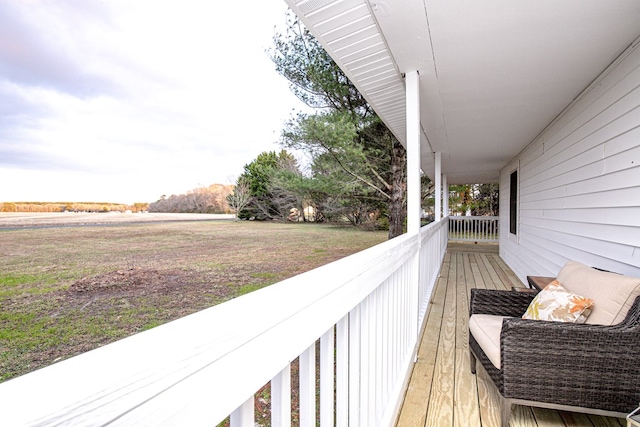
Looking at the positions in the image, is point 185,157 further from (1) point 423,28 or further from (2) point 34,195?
(1) point 423,28

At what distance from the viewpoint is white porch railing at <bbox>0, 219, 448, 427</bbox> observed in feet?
0.95

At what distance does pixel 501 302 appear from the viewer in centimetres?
234

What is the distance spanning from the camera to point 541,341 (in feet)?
5.32

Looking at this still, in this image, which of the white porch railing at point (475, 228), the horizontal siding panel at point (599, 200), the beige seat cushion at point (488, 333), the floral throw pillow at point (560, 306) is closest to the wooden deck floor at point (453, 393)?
the beige seat cushion at point (488, 333)

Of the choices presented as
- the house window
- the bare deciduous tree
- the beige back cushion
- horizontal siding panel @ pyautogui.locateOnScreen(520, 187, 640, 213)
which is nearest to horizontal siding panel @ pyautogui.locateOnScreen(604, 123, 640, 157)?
horizontal siding panel @ pyautogui.locateOnScreen(520, 187, 640, 213)

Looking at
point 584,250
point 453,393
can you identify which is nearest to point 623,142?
point 584,250

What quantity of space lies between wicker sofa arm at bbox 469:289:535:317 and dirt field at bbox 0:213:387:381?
12.6ft

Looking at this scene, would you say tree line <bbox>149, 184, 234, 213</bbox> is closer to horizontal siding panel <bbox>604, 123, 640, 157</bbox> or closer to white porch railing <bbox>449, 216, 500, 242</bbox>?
horizontal siding panel <bbox>604, 123, 640, 157</bbox>

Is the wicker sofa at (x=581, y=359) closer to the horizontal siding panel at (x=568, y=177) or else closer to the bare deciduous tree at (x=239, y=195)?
the horizontal siding panel at (x=568, y=177)

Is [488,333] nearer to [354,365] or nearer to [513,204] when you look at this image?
[354,365]

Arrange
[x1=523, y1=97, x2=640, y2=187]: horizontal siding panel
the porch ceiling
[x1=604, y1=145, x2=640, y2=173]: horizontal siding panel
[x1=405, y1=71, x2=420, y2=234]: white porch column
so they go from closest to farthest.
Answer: the porch ceiling → [x1=604, y1=145, x2=640, y2=173]: horizontal siding panel → [x1=523, y1=97, x2=640, y2=187]: horizontal siding panel → [x1=405, y1=71, x2=420, y2=234]: white porch column

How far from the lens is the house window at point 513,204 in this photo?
6.03 metres

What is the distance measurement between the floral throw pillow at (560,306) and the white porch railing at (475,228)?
8.88 meters

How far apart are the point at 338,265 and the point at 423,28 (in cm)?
159
